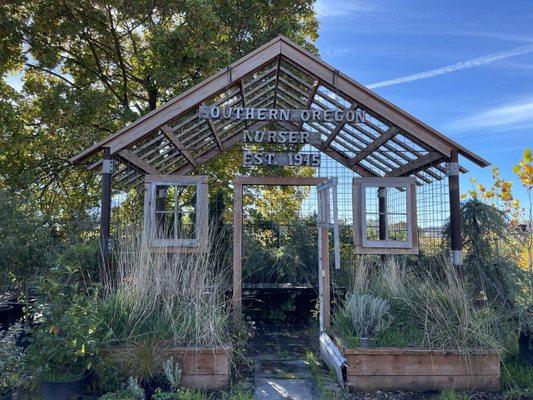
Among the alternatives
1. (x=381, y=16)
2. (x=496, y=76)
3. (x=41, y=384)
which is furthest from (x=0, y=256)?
(x=496, y=76)

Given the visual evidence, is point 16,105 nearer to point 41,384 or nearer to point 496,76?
point 41,384

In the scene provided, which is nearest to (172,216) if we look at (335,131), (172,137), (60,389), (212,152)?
(212,152)

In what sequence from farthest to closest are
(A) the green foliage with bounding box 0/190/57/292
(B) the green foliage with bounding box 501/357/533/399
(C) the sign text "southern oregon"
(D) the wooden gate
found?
(D) the wooden gate
(A) the green foliage with bounding box 0/190/57/292
(C) the sign text "southern oregon"
(B) the green foliage with bounding box 501/357/533/399

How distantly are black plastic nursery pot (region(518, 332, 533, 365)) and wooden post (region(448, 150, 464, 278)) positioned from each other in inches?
34.0

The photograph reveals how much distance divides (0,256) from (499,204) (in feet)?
20.2

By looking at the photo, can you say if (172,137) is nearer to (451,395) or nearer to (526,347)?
(451,395)

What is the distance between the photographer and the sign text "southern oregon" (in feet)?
15.4

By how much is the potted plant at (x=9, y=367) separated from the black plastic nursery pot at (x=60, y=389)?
0.69 ft

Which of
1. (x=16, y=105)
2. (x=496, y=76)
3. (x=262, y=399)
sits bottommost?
(x=262, y=399)

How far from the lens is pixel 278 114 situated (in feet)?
15.8

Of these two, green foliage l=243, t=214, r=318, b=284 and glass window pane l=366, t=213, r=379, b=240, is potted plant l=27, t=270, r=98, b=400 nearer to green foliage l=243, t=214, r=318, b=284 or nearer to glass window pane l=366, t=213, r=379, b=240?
green foliage l=243, t=214, r=318, b=284

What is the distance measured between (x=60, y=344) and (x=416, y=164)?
4.56 meters

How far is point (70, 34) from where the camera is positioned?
8656 millimetres

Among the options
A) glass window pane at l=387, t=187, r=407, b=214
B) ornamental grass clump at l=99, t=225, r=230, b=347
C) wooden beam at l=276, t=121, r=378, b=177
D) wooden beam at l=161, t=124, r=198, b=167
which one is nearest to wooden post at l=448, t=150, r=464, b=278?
glass window pane at l=387, t=187, r=407, b=214
